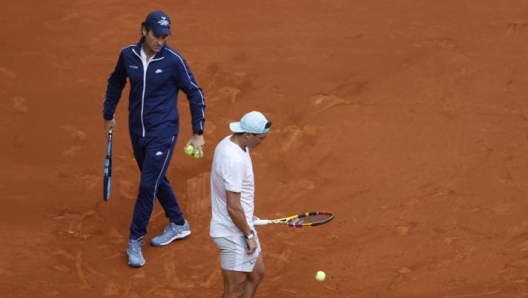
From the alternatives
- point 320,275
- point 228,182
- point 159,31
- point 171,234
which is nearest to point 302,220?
point 320,275

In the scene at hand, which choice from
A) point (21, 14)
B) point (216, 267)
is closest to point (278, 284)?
point (216, 267)

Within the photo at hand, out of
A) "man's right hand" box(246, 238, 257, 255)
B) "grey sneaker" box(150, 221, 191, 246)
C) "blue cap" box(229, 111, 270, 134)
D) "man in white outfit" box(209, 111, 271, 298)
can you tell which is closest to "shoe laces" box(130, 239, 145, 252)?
"grey sneaker" box(150, 221, 191, 246)

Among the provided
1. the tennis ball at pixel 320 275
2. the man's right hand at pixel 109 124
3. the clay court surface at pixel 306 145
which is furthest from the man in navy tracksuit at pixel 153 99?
the tennis ball at pixel 320 275

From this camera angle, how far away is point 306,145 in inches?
457

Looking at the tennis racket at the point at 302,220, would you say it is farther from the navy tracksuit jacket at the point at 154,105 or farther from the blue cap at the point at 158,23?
the blue cap at the point at 158,23

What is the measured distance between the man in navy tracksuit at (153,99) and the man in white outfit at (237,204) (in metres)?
1.25

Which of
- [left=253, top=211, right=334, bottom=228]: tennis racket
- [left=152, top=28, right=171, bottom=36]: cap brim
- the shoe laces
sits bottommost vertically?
the shoe laces

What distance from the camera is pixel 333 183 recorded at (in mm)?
11062

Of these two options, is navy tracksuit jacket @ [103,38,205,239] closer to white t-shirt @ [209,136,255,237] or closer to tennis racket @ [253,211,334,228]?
tennis racket @ [253,211,334,228]

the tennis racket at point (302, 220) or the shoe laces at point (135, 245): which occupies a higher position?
the tennis racket at point (302, 220)

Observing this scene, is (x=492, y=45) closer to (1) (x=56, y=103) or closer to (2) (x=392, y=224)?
(2) (x=392, y=224)

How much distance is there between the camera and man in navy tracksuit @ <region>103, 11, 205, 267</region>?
9.40m

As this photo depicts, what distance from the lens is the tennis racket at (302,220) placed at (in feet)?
28.5

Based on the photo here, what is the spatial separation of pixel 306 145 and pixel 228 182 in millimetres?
3645
